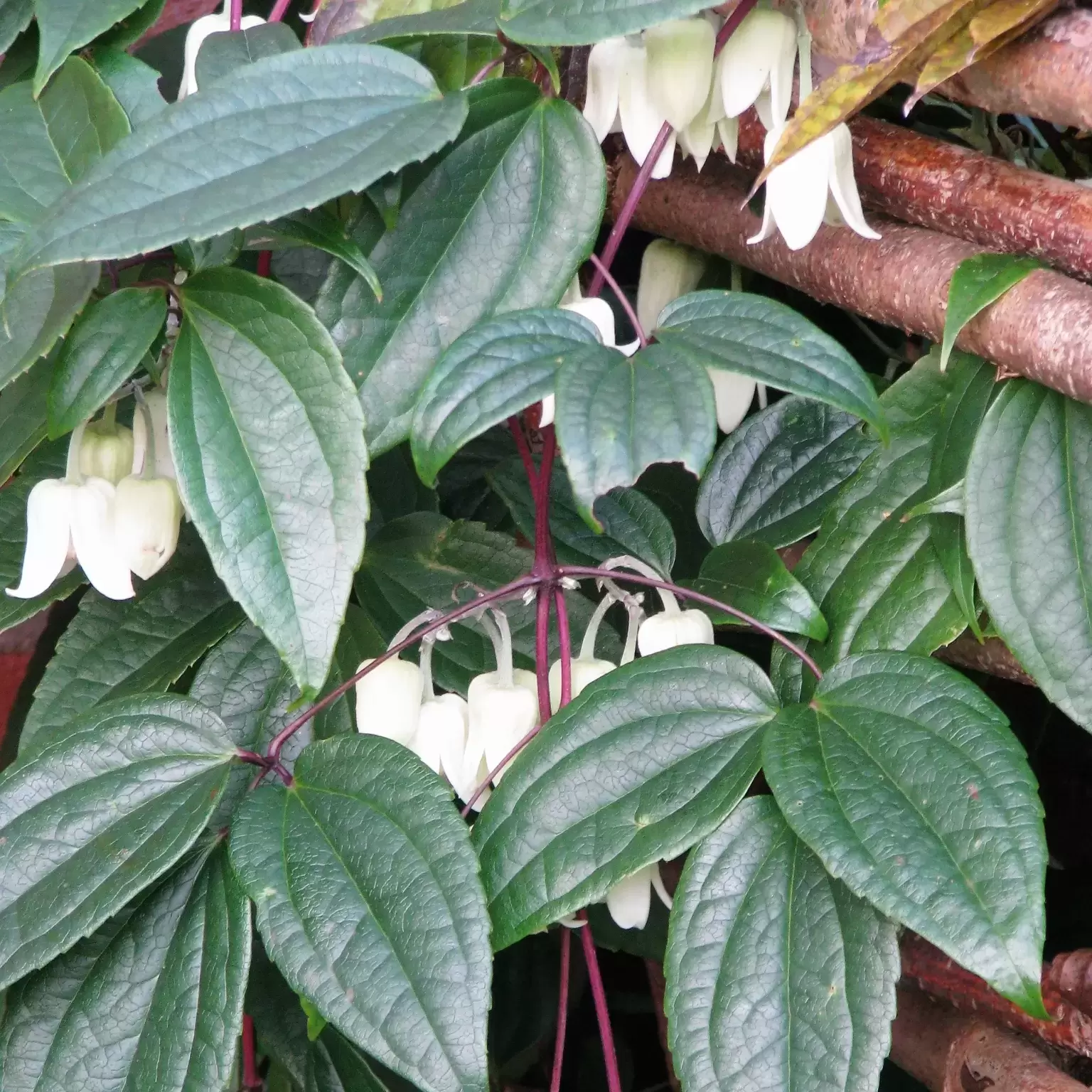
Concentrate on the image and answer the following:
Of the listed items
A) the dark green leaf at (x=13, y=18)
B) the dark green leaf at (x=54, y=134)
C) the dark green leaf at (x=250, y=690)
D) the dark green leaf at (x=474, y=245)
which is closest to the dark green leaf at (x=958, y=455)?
the dark green leaf at (x=474, y=245)

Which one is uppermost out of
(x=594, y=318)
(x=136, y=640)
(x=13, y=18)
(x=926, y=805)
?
(x=13, y=18)

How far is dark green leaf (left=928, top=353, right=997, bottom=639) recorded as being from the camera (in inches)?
22.3

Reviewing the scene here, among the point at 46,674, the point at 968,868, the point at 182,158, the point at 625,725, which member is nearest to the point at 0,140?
the point at 182,158

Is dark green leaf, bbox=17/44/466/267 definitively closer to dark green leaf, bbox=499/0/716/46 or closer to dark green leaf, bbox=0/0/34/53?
dark green leaf, bbox=499/0/716/46

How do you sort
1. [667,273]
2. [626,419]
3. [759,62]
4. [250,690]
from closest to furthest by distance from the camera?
[626,419], [759,62], [250,690], [667,273]

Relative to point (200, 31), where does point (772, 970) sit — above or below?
below

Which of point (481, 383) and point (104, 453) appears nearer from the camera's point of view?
point (481, 383)

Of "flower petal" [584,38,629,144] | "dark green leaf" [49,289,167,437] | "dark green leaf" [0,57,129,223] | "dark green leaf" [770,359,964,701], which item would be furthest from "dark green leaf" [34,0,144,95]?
"dark green leaf" [770,359,964,701]

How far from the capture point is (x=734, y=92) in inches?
21.6

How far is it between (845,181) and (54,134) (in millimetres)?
395

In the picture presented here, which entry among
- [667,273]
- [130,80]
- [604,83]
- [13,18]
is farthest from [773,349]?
[13,18]

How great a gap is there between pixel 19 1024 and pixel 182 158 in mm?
400

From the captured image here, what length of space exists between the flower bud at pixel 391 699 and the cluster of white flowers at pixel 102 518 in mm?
127

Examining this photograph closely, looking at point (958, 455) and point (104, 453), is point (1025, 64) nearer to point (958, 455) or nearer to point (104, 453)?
point (958, 455)
